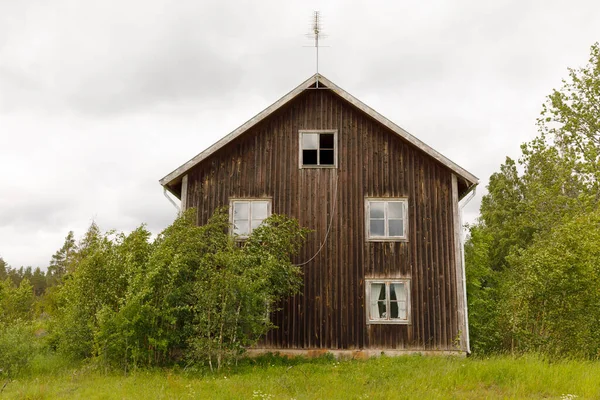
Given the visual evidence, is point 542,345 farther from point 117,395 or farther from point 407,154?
point 117,395

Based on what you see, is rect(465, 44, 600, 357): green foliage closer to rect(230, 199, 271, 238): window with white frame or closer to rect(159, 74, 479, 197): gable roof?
rect(159, 74, 479, 197): gable roof

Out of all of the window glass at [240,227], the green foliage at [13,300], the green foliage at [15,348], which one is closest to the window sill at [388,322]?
the window glass at [240,227]

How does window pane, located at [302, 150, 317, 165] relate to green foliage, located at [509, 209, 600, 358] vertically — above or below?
above

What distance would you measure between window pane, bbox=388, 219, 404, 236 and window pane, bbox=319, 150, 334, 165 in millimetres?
3101

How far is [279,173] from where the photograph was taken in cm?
1794

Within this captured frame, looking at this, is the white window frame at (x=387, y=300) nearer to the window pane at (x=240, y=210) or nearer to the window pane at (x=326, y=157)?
the window pane at (x=326, y=157)

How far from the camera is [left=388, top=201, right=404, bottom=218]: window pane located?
57.7ft

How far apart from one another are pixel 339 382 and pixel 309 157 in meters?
8.25

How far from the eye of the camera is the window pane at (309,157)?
1811cm

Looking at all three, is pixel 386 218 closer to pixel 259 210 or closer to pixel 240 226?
pixel 259 210

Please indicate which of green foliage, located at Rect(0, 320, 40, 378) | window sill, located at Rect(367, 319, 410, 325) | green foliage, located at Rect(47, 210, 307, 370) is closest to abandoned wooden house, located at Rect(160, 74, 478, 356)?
window sill, located at Rect(367, 319, 410, 325)

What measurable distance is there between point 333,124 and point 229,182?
14.3ft

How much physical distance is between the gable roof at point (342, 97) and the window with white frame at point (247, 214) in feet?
6.72

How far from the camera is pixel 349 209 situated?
17.7 meters
